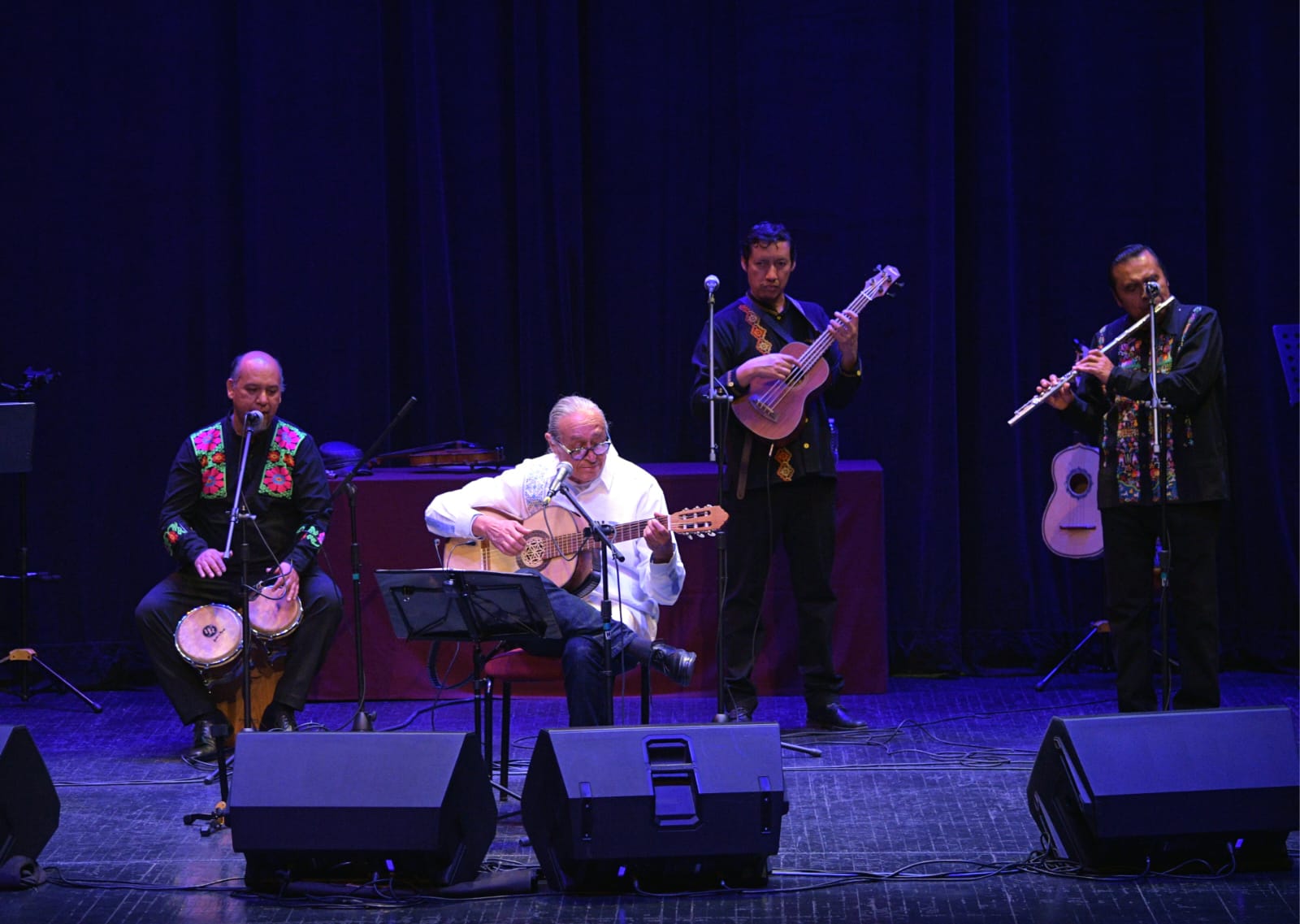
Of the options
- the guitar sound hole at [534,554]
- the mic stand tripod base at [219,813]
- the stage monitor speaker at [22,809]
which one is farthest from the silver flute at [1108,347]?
the stage monitor speaker at [22,809]

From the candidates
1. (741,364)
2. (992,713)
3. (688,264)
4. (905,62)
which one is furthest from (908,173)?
(992,713)

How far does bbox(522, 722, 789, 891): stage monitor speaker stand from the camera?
3.83 m

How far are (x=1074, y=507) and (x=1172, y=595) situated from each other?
1.09 metres

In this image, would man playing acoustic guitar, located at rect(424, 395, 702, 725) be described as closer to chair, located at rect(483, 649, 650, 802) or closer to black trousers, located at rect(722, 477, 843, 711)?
chair, located at rect(483, 649, 650, 802)

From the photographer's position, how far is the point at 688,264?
22.8 feet

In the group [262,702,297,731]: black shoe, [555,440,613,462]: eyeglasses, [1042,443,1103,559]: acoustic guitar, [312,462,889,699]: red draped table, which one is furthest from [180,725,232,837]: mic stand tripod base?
[1042,443,1103,559]: acoustic guitar

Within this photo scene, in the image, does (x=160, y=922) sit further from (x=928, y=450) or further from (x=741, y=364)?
(x=928, y=450)

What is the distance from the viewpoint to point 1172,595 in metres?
5.32

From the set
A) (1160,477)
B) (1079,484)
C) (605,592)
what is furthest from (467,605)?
Result: (1079,484)

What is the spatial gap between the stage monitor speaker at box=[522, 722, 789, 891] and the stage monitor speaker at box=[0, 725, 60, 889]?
1.35m

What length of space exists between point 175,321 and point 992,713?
3.86 meters

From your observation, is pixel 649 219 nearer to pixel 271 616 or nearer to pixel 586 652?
pixel 271 616

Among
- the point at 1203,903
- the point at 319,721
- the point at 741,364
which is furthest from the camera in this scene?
the point at 319,721

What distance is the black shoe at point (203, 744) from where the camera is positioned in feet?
18.2
